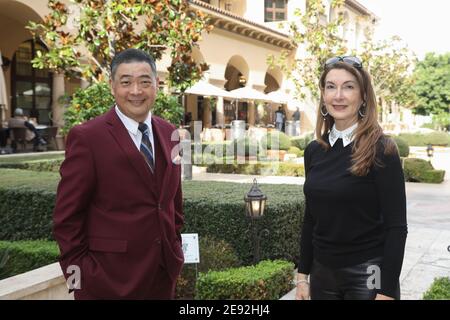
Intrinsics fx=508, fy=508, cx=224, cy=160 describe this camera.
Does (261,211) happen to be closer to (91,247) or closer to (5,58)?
(91,247)

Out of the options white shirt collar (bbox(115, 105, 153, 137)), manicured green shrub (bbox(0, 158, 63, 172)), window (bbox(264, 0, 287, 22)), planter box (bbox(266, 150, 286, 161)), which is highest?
window (bbox(264, 0, 287, 22))

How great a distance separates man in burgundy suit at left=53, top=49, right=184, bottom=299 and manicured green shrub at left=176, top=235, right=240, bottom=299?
2.73 m

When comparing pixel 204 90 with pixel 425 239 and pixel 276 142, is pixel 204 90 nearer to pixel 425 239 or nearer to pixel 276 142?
pixel 276 142

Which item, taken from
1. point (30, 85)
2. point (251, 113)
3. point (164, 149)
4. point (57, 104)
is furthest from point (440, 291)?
point (251, 113)

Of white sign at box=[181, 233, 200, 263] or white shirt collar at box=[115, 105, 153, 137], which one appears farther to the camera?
white sign at box=[181, 233, 200, 263]

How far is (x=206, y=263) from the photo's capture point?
511cm

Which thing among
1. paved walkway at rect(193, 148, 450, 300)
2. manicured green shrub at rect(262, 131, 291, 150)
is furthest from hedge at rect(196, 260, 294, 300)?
manicured green shrub at rect(262, 131, 291, 150)

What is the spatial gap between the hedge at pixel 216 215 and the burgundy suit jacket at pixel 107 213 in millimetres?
3087

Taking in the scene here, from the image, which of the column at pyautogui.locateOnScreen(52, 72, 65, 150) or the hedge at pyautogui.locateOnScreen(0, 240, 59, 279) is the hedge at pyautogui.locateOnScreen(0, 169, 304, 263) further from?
the column at pyautogui.locateOnScreen(52, 72, 65, 150)

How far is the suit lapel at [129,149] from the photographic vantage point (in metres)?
2.26

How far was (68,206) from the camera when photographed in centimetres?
220

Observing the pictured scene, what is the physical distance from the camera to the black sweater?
2.12 meters

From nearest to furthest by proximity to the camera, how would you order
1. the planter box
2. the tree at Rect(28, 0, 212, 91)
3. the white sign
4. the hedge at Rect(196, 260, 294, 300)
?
the white sign < the hedge at Rect(196, 260, 294, 300) < the tree at Rect(28, 0, 212, 91) < the planter box
